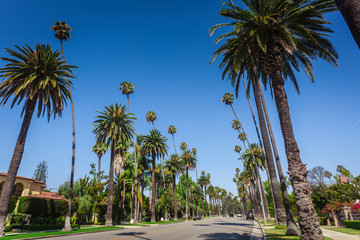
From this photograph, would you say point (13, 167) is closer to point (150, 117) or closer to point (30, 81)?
point (30, 81)

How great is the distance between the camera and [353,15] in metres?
4.94

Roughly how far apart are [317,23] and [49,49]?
2522cm

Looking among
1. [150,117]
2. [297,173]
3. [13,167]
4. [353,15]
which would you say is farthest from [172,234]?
[150,117]

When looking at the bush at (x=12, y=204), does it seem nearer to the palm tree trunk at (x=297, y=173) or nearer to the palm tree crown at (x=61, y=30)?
the palm tree crown at (x=61, y=30)

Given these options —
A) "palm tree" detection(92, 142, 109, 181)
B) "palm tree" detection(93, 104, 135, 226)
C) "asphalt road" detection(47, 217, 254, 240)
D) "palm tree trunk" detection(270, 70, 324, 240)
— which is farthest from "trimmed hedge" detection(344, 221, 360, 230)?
"palm tree" detection(92, 142, 109, 181)

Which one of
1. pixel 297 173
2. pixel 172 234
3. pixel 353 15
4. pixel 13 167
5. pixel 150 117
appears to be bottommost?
pixel 172 234

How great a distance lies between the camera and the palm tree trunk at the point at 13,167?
16764 mm

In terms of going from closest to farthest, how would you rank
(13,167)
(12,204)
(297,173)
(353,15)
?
(353,15) → (297,173) → (13,167) → (12,204)

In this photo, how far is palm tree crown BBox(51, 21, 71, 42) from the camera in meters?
26.5

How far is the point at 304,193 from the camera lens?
29.5ft

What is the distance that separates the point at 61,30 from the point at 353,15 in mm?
31297

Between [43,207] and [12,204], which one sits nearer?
[12,204]

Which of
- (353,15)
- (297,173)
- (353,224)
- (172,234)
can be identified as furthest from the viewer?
(353,224)

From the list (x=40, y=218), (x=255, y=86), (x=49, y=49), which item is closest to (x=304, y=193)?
(x=255, y=86)
